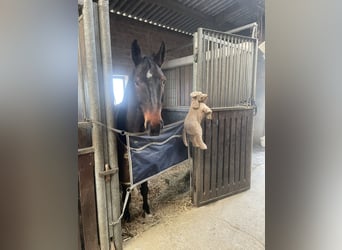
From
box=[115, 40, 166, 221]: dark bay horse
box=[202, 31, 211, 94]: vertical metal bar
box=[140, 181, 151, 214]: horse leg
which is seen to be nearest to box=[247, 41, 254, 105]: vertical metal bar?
box=[202, 31, 211, 94]: vertical metal bar

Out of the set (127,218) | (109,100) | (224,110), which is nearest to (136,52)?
(109,100)

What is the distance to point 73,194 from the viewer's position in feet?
1.00

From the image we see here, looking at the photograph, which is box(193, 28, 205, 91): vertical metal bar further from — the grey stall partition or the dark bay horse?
the dark bay horse

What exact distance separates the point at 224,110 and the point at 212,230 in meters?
0.81

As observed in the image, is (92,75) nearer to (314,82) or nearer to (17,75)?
(17,75)

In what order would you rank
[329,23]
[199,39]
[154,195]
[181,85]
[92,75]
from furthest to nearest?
[181,85] → [154,195] → [199,39] → [92,75] → [329,23]

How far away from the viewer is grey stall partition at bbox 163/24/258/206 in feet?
4.80

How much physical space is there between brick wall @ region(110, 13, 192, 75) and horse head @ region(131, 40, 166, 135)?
969mm

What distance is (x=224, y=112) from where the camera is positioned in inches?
60.9

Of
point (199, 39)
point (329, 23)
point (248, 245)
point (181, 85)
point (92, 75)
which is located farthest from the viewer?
point (181, 85)

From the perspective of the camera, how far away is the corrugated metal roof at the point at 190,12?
1.94 metres

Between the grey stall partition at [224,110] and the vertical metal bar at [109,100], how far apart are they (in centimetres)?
66

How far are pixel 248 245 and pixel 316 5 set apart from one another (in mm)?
1071

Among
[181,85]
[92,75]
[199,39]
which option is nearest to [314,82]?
[92,75]
